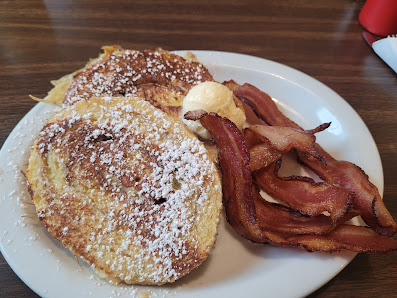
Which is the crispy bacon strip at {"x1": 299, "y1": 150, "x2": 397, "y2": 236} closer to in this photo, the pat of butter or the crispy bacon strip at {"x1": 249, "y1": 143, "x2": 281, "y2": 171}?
the crispy bacon strip at {"x1": 249, "y1": 143, "x2": 281, "y2": 171}

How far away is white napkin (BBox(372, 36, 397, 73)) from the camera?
6.16 ft

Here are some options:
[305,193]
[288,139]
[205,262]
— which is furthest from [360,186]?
[205,262]

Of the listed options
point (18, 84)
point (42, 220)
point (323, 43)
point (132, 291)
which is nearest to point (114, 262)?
point (132, 291)

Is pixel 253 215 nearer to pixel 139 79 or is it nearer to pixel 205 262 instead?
pixel 205 262

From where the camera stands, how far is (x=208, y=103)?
4.35ft

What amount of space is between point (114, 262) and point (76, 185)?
0.30m

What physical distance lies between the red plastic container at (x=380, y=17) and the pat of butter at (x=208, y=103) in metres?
1.43

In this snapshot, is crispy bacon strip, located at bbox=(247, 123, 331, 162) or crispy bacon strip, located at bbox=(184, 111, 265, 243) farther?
crispy bacon strip, located at bbox=(247, 123, 331, 162)

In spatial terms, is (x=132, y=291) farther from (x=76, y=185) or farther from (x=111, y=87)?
(x=111, y=87)

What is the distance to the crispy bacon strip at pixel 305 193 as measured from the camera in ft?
3.53

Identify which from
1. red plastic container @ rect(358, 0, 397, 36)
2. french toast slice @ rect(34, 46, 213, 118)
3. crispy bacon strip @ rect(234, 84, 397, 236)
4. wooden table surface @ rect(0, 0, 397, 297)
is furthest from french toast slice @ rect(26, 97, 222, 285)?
red plastic container @ rect(358, 0, 397, 36)

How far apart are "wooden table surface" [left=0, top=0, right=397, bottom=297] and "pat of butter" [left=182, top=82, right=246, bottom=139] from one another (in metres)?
0.71

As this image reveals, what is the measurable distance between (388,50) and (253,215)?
1.49 m

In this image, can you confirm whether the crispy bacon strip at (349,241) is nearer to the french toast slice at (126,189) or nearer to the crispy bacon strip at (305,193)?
the crispy bacon strip at (305,193)
